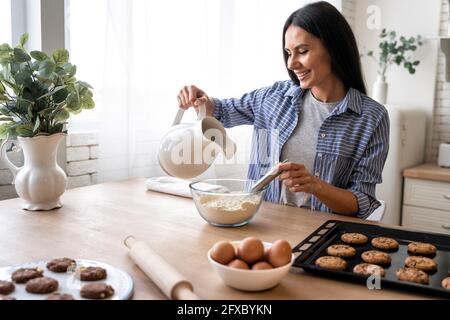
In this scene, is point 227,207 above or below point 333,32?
below

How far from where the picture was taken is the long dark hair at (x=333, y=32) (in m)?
1.57

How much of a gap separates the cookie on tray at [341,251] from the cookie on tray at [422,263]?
116 millimetres

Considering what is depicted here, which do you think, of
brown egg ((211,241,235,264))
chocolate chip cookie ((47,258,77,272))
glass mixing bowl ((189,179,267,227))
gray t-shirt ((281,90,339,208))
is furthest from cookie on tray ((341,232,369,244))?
chocolate chip cookie ((47,258,77,272))

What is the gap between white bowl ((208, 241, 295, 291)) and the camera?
81cm

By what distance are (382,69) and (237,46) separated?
1468 mm

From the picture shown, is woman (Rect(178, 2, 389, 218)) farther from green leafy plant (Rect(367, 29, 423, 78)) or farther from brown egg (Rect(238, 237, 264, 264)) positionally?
green leafy plant (Rect(367, 29, 423, 78))

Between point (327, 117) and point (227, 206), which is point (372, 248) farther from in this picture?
point (327, 117)

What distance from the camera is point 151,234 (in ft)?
3.82

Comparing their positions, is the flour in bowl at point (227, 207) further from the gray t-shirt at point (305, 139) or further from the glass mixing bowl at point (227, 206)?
the gray t-shirt at point (305, 139)

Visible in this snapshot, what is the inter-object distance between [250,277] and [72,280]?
33 cm

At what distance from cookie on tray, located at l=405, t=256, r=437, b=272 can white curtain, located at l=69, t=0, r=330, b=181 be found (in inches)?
50.8

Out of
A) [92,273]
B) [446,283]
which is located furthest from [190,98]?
[446,283]
